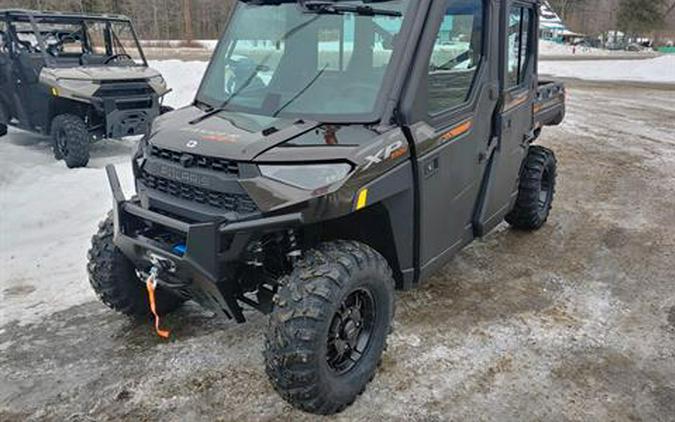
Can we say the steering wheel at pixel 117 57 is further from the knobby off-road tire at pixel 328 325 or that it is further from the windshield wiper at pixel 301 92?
the knobby off-road tire at pixel 328 325

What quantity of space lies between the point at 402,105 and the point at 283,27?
95cm

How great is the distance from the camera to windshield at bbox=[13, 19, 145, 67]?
28.9 feet

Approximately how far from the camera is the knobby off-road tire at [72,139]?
803 cm

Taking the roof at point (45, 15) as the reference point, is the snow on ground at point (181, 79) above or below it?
below

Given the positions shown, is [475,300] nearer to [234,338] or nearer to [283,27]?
[234,338]

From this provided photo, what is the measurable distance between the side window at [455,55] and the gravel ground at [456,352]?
1.48 meters

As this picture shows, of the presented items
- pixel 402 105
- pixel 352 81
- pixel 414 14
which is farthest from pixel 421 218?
pixel 414 14

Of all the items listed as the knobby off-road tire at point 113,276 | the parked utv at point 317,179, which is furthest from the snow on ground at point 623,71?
the knobby off-road tire at point 113,276

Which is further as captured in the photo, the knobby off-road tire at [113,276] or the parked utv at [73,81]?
the parked utv at [73,81]

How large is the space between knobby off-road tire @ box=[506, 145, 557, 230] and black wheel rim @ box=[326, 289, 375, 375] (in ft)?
9.06

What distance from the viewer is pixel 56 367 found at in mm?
3424

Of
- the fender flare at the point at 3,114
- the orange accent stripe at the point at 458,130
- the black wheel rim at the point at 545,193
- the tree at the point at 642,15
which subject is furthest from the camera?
the tree at the point at 642,15

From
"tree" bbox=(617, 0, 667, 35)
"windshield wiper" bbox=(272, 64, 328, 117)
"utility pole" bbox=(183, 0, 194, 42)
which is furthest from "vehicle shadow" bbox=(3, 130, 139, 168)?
"tree" bbox=(617, 0, 667, 35)

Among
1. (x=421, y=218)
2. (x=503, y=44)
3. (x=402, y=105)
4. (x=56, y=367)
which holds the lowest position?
(x=56, y=367)
